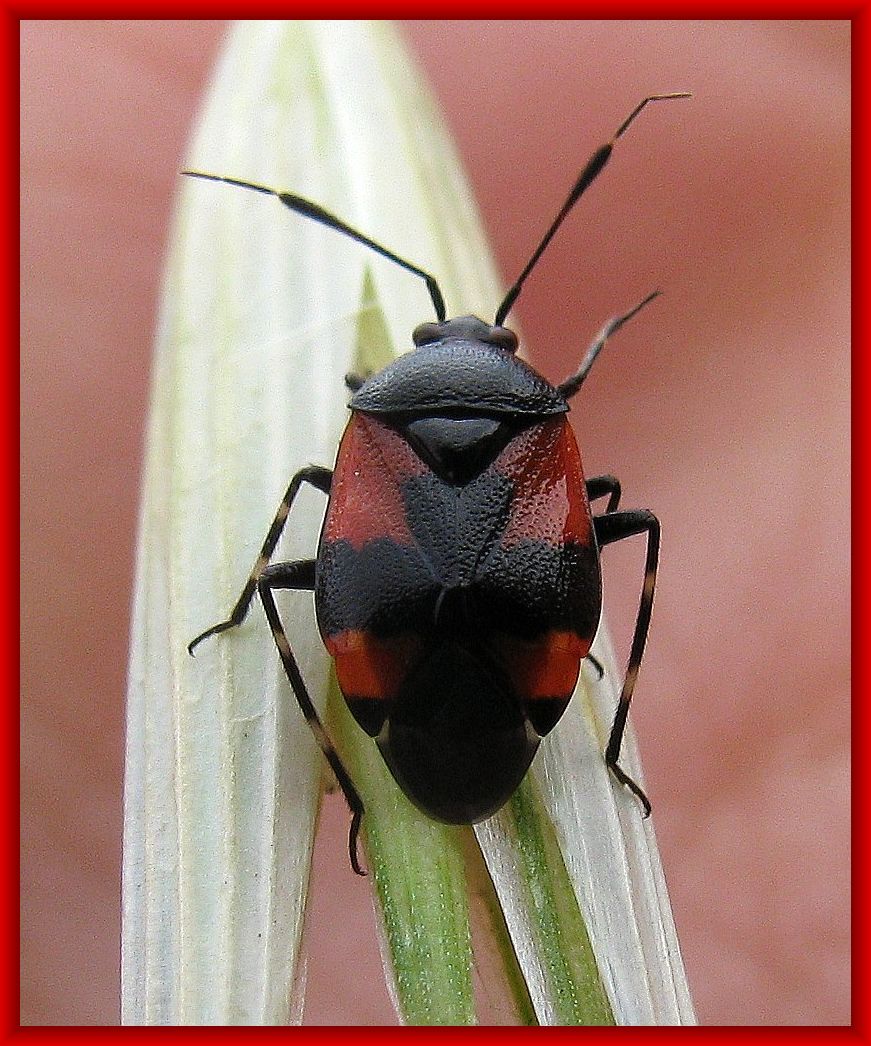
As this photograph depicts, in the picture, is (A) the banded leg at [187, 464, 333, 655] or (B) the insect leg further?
(B) the insect leg

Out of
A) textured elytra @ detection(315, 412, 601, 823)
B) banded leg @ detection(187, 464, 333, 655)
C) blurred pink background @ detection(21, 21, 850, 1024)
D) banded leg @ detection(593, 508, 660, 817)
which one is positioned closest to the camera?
textured elytra @ detection(315, 412, 601, 823)

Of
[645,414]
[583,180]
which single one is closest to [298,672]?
[583,180]

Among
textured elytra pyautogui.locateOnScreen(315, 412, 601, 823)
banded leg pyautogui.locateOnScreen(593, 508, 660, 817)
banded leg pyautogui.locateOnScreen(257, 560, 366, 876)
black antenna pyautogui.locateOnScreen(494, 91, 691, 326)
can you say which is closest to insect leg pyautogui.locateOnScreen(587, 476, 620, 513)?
banded leg pyautogui.locateOnScreen(593, 508, 660, 817)

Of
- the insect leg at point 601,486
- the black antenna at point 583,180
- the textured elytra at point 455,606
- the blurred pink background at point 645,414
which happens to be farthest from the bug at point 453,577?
the blurred pink background at point 645,414

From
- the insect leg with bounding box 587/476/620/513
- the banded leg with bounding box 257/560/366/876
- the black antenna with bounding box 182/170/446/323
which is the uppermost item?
the black antenna with bounding box 182/170/446/323

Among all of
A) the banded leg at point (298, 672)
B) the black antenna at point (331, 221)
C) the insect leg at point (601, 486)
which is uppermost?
the black antenna at point (331, 221)

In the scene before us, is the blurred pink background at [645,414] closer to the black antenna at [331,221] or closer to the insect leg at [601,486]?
the insect leg at [601,486]

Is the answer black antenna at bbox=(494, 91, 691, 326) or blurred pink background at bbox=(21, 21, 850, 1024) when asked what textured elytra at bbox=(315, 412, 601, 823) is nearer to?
Result: black antenna at bbox=(494, 91, 691, 326)

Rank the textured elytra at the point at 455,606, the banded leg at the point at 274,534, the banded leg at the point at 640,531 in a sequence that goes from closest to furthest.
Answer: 1. the textured elytra at the point at 455,606
2. the banded leg at the point at 274,534
3. the banded leg at the point at 640,531
